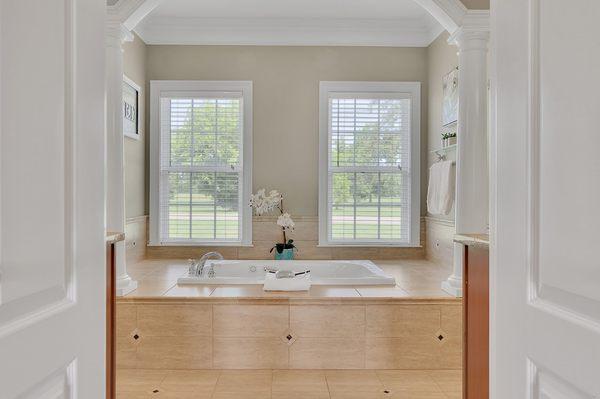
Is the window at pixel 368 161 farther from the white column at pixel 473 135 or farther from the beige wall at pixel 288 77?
the white column at pixel 473 135

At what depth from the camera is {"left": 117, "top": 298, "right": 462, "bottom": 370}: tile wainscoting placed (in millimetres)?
2805

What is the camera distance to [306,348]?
2.82m

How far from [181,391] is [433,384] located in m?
1.48

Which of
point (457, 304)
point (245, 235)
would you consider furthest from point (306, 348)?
point (245, 235)

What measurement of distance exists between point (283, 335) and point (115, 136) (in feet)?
5.58

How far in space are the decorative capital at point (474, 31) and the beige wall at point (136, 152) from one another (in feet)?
9.35

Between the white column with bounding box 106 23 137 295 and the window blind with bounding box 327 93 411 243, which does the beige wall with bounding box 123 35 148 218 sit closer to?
the white column with bounding box 106 23 137 295

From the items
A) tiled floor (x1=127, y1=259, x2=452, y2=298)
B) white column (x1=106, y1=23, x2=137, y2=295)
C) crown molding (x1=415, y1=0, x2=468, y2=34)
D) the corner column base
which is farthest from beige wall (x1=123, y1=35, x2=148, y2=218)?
the corner column base

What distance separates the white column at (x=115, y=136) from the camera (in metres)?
2.89

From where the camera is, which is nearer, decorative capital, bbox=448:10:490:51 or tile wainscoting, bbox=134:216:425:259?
decorative capital, bbox=448:10:490:51

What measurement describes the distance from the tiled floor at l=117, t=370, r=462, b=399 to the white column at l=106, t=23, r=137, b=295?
658 mm

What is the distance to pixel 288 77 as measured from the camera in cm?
452
